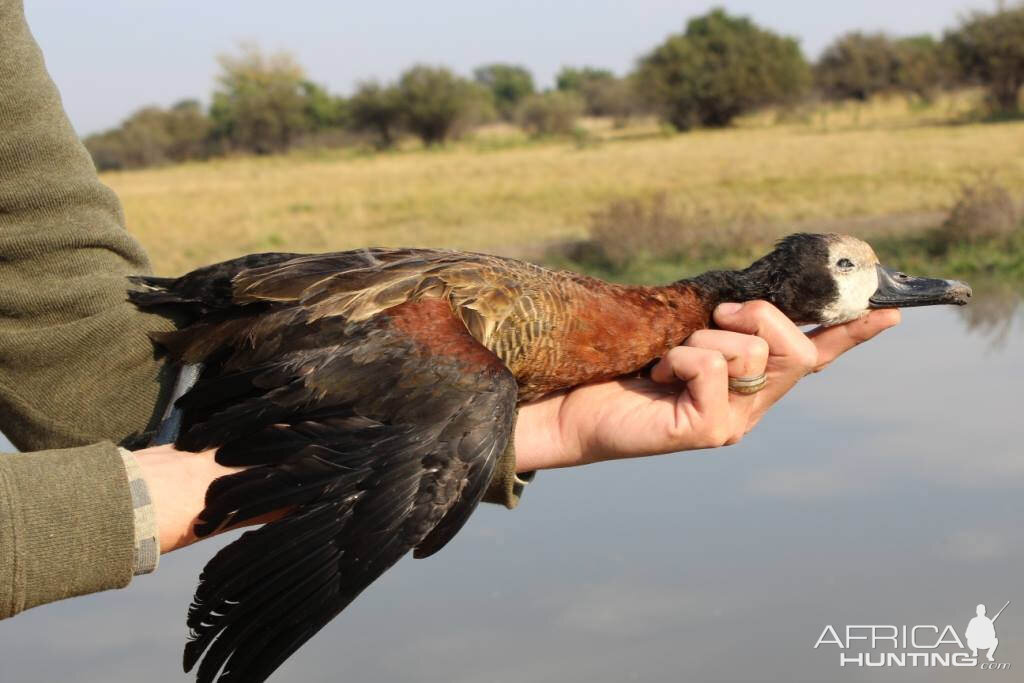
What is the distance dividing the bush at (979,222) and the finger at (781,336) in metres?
13.0

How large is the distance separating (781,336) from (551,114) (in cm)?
5545

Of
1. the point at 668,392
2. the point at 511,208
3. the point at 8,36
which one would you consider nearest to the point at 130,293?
the point at 8,36

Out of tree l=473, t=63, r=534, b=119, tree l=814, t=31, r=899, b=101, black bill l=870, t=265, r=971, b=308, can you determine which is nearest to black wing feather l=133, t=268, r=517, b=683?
black bill l=870, t=265, r=971, b=308

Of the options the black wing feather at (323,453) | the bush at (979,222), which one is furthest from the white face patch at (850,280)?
the bush at (979,222)

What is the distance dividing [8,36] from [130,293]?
0.85 metres

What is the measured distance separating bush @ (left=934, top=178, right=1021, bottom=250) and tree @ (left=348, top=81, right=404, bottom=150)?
4449 centimetres

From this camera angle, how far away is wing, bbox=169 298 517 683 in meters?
2.97

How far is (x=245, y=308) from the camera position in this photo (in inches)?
145

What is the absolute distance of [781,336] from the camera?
358cm

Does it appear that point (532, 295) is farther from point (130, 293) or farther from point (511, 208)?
point (511, 208)

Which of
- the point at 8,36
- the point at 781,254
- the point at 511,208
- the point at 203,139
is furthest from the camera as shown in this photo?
the point at 203,139

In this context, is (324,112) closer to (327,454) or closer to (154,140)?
(154,140)

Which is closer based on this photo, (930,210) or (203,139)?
(930,210)

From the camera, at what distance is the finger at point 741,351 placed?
3535 millimetres
